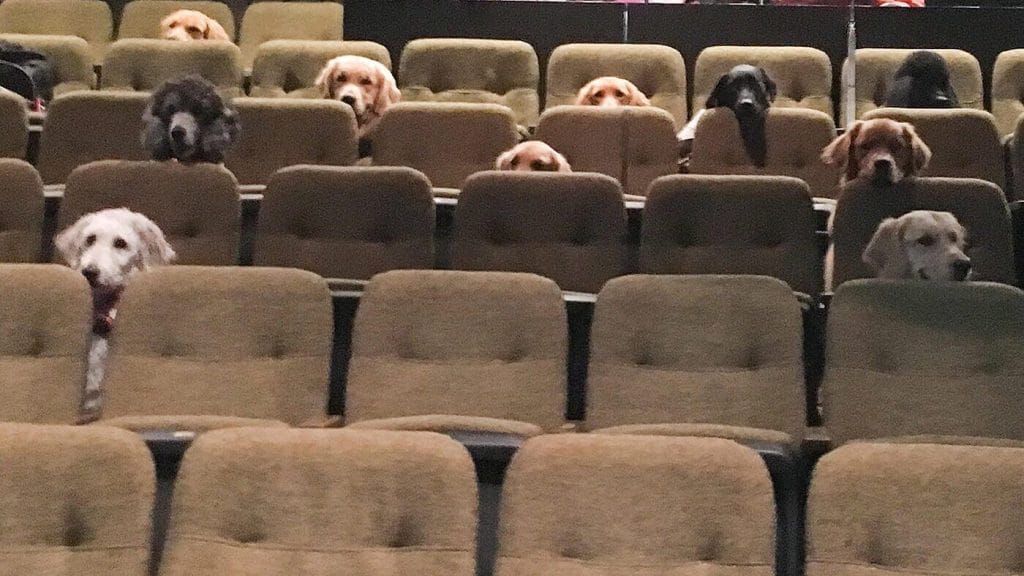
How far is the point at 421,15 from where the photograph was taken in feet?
14.9

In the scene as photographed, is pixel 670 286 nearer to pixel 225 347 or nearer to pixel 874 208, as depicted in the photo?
pixel 225 347

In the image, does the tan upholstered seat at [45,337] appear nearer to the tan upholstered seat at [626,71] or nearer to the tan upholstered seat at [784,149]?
the tan upholstered seat at [784,149]

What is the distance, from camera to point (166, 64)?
4055 millimetres

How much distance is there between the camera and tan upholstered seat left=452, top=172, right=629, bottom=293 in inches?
104

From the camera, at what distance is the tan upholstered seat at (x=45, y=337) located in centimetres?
198

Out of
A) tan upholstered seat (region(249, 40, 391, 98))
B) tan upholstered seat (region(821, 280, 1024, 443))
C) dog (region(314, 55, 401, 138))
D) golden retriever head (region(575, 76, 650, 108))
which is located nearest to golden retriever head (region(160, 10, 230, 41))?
tan upholstered seat (region(249, 40, 391, 98))

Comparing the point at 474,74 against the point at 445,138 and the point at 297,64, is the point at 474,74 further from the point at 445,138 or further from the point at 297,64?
the point at 445,138

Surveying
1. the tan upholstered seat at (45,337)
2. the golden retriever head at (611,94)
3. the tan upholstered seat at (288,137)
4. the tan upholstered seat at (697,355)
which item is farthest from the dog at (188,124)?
the tan upholstered seat at (697,355)

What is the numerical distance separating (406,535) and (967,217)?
183 cm

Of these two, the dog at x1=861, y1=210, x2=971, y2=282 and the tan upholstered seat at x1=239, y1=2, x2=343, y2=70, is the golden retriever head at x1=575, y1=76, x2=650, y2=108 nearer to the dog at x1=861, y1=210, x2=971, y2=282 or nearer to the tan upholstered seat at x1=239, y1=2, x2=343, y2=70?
the tan upholstered seat at x1=239, y1=2, x2=343, y2=70

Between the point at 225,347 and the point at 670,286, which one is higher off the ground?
the point at 670,286

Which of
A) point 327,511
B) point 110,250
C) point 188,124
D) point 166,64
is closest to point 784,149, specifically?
point 188,124

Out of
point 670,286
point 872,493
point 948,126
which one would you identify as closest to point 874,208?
point 948,126

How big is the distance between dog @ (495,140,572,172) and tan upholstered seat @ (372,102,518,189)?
86 millimetres
